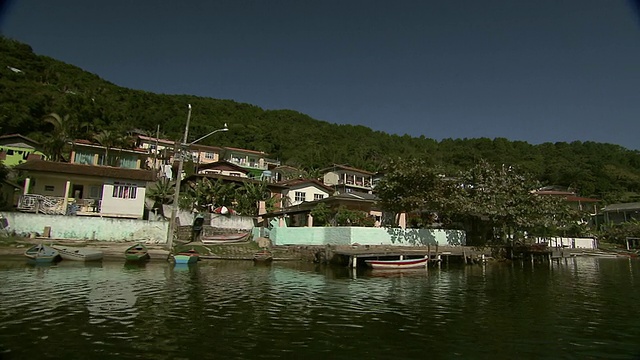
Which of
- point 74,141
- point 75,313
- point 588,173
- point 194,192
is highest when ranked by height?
point 588,173

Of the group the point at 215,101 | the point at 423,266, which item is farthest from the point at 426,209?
the point at 215,101

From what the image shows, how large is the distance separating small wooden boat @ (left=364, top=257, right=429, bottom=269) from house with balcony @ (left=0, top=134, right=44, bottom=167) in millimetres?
53756

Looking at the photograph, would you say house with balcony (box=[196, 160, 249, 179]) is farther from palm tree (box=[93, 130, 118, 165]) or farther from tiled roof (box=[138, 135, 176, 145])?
palm tree (box=[93, 130, 118, 165])

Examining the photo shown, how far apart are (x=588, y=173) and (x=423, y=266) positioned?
326 ft

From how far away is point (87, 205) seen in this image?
3884cm

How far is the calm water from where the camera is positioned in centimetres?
1016

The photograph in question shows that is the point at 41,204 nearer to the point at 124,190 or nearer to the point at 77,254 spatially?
the point at 124,190

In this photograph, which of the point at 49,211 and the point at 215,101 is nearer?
the point at 49,211

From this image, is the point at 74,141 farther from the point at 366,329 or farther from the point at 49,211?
the point at 366,329

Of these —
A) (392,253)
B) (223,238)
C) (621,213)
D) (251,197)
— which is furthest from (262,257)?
(621,213)

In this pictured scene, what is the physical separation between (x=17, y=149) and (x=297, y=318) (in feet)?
215

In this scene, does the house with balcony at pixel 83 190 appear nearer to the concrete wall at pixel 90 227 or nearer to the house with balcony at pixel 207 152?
the concrete wall at pixel 90 227

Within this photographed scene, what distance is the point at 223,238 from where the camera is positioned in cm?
3969

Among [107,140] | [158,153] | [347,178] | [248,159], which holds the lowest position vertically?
[347,178]
